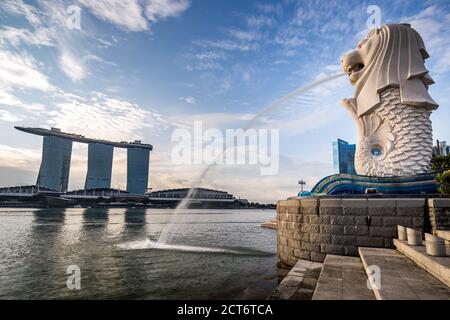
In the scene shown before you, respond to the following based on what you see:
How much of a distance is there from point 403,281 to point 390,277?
283 mm

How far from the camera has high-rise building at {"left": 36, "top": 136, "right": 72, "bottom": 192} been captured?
6339 inches

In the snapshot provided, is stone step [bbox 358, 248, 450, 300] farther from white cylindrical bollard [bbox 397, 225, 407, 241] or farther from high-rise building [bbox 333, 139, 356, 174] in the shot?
high-rise building [bbox 333, 139, 356, 174]

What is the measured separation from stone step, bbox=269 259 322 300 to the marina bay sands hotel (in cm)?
18235

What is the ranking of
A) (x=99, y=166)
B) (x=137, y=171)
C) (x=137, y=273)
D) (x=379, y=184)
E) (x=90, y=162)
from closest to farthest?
(x=137, y=273)
(x=379, y=184)
(x=90, y=162)
(x=99, y=166)
(x=137, y=171)

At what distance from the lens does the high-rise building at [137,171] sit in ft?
621

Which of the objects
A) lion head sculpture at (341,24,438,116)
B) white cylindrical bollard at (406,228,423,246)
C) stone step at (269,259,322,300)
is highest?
lion head sculpture at (341,24,438,116)

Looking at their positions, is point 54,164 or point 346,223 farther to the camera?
point 54,164

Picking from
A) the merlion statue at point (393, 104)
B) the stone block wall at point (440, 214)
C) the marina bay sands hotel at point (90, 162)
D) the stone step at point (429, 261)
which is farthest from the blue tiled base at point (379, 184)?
the marina bay sands hotel at point (90, 162)

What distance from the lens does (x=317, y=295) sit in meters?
5.46

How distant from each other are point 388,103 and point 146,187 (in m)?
188

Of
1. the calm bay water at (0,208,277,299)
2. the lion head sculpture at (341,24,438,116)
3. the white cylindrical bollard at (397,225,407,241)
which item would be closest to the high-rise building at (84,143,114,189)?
the calm bay water at (0,208,277,299)

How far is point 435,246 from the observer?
6.44m

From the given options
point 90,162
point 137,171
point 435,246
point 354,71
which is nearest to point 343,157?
point 354,71

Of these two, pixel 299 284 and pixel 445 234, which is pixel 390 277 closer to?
pixel 299 284
